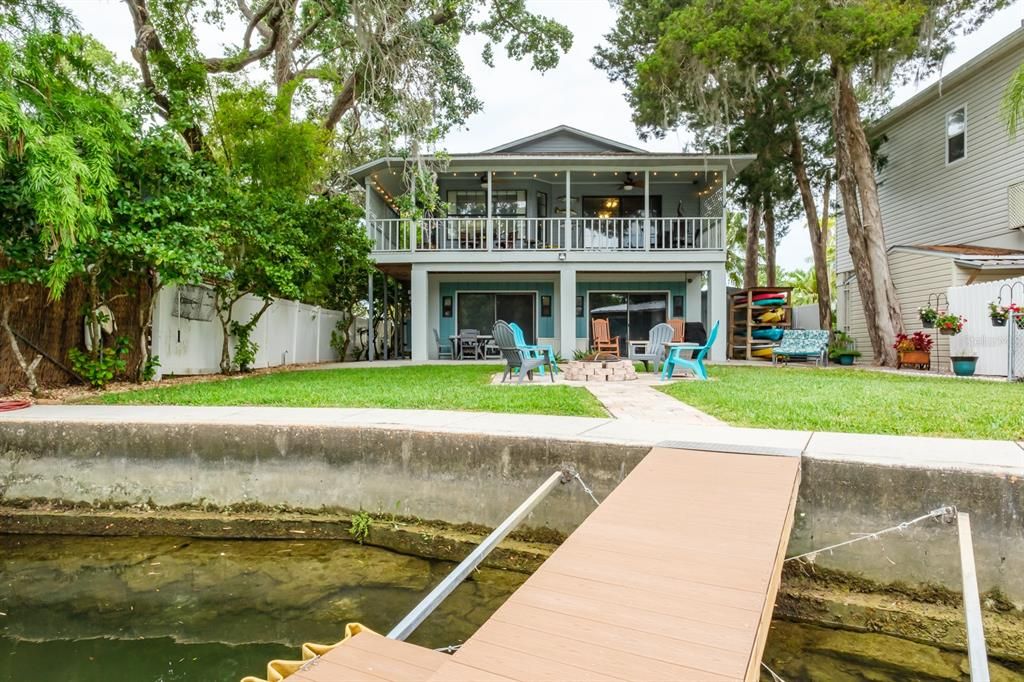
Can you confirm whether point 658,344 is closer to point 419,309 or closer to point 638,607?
point 419,309

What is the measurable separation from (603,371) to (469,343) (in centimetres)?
673

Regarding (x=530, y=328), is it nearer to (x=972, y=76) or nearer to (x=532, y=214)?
(x=532, y=214)

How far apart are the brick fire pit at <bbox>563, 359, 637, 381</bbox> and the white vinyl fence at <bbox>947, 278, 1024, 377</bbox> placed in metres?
6.19

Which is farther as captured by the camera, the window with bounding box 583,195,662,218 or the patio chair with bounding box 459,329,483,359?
the window with bounding box 583,195,662,218

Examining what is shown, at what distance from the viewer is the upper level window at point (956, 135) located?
12.7 metres

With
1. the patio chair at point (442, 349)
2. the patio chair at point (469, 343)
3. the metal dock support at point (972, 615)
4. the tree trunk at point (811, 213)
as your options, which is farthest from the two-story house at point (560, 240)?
the metal dock support at point (972, 615)

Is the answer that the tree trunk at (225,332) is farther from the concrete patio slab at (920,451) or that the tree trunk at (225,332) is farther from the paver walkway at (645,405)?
the concrete patio slab at (920,451)

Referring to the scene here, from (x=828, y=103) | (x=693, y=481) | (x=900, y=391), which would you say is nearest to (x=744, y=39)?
(x=828, y=103)

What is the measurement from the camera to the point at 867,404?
5387 mm

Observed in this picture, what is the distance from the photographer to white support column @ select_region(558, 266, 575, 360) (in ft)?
44.0

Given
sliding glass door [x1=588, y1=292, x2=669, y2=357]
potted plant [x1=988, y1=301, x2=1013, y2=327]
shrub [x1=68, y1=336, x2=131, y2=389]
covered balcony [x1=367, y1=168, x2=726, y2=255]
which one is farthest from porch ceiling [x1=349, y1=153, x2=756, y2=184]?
shrub [x1=68, y1=336, x2=131, y2=389]

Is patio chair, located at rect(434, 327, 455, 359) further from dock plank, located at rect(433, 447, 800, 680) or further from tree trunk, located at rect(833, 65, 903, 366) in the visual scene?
dock plank, located at rect(433, 447, 800, 680)

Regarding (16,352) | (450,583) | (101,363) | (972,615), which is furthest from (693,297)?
(450,583)

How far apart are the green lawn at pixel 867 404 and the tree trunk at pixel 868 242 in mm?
4081
